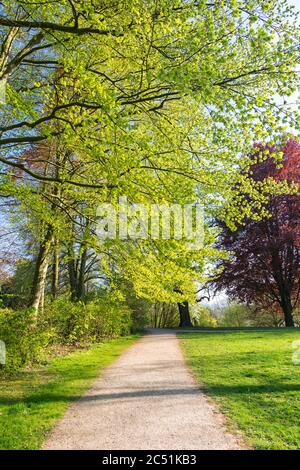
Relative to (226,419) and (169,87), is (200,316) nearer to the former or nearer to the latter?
(226,419)

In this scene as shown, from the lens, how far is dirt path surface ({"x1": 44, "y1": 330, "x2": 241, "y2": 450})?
4.16 metres

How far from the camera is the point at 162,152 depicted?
6.20 meters

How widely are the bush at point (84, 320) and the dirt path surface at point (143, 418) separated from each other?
283cm

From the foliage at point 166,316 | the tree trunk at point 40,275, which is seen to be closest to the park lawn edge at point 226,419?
the tree trunk at point 40,275

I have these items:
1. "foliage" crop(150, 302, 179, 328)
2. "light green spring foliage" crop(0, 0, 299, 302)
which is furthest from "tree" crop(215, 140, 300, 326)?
"light green spring foliage" crop(0, 0, 299, 302)

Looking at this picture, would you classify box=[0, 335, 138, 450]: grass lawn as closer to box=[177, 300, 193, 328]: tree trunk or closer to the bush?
the bush

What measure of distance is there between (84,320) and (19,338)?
5800mm

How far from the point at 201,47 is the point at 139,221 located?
295cm

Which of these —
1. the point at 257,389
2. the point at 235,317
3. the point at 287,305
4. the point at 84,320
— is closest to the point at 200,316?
the point at 287,305

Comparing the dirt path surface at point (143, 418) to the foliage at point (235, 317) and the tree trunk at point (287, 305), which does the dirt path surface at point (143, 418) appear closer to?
the tree trunk at point (287, 305)

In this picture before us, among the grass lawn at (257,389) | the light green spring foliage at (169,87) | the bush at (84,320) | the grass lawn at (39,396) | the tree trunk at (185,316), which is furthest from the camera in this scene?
the tree trunk at (185,316)

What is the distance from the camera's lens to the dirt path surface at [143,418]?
13.6 feet

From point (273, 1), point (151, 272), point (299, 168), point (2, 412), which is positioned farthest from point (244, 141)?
point (299, 168)

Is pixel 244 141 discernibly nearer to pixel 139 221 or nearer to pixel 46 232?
pixel 139 221
